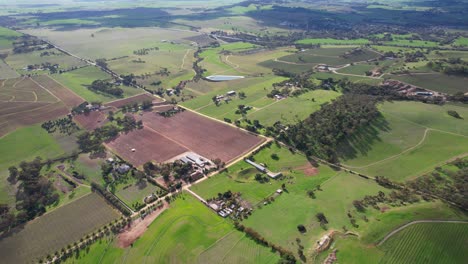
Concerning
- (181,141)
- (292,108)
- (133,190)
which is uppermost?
(292,108)

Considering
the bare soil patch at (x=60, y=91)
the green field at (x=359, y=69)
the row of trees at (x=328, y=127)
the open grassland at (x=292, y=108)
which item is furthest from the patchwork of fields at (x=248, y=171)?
the green field at (x=359, y=69)

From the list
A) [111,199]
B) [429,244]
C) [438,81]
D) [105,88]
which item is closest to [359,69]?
[438,81]

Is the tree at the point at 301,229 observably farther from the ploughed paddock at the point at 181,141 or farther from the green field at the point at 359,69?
the green field at the point at 359,69

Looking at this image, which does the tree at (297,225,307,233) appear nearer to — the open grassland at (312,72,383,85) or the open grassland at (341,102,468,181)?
the open grassland at (341,102,468,181)

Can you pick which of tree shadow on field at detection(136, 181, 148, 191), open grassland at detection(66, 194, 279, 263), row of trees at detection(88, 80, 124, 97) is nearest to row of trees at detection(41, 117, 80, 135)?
row of trees at detection(88, 80, 124, 97)

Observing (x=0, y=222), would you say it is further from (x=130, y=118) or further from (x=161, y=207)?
(x=130, y=118)

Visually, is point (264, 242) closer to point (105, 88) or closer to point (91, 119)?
point (91, 119)
